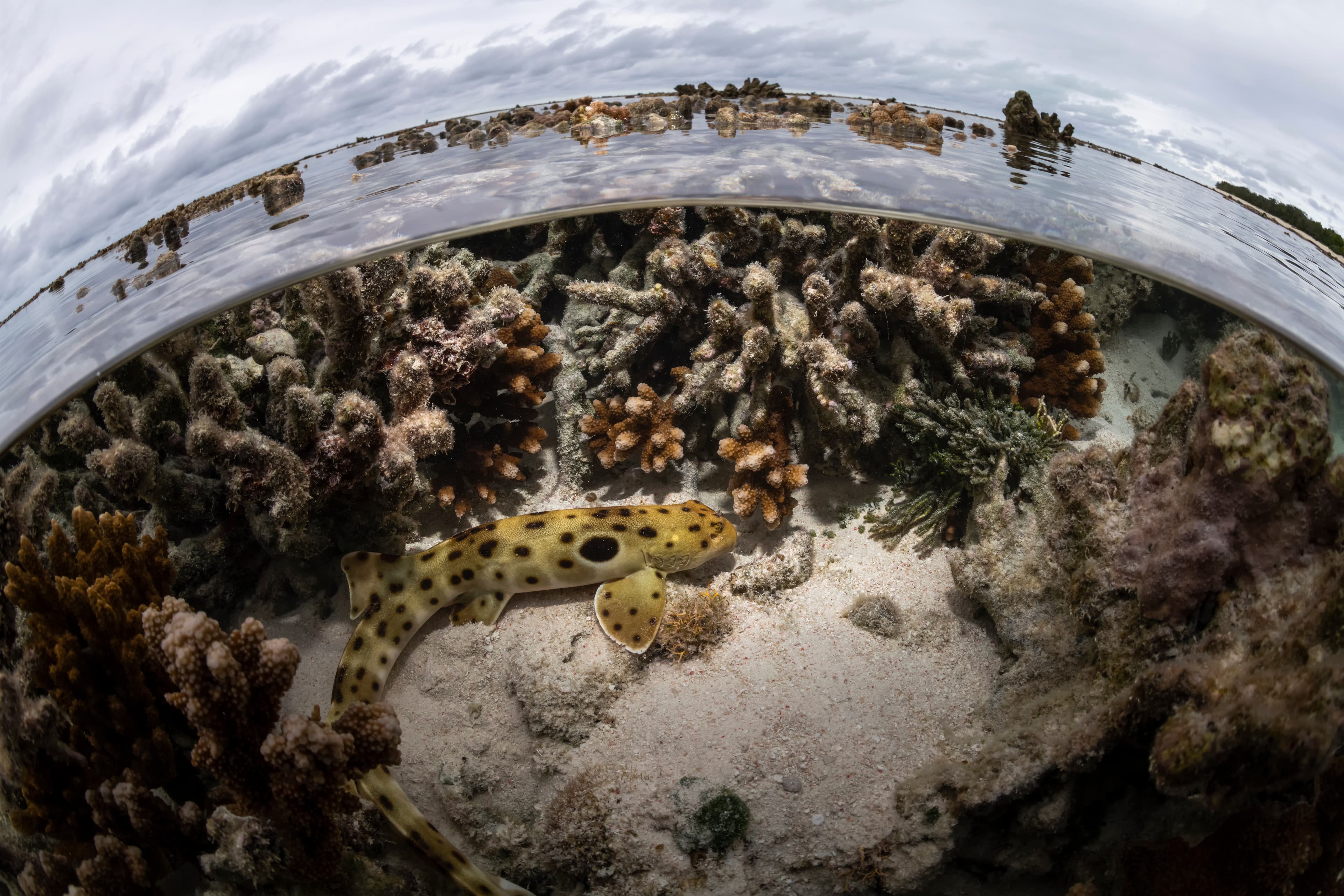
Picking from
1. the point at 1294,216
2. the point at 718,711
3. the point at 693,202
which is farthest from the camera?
the point at 693,202

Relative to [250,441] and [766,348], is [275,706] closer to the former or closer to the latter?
[250,441]

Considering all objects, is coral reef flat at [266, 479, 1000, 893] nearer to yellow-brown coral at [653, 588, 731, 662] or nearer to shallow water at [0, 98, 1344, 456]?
yellow-brown coral at [653, 588, 731, 662]

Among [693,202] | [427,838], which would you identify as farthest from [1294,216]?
[427,838]

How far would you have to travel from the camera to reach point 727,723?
393cm

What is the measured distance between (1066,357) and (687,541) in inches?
157

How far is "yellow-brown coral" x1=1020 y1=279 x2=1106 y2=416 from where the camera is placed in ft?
18.3

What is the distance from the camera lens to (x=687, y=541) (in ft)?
16.4

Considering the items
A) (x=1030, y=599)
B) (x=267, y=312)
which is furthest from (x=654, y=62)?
(x=1030, y=599)

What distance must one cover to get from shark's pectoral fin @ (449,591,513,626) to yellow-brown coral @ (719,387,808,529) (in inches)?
85.5

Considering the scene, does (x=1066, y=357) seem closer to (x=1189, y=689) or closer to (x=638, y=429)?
(x=1189, y=689)

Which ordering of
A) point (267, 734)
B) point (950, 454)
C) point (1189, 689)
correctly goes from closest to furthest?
point (1189, 689)
point (267, 734)
point (950, 454)

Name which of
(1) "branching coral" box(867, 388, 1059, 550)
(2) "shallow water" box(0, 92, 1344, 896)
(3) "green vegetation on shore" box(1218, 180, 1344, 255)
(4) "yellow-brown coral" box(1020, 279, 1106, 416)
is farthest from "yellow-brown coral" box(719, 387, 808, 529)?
(3) "green vegetation on shore" box(1218, 180, 1344, 255)

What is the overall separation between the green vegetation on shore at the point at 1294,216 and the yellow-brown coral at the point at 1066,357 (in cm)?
155

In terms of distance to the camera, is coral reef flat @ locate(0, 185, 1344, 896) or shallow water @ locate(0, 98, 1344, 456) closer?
coral reef flat @ locate(0, 185, 1344, 896)
